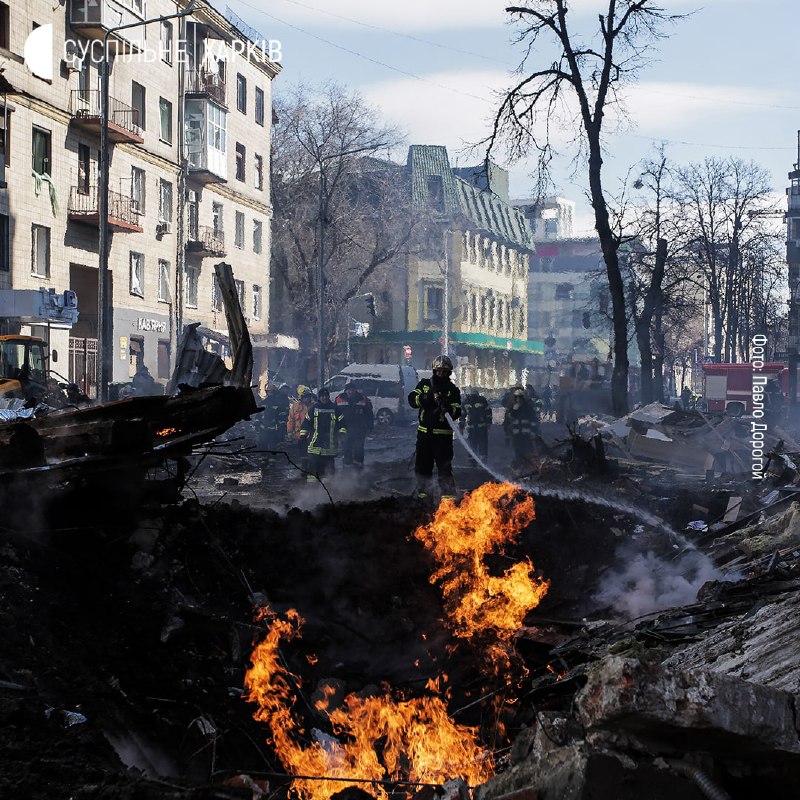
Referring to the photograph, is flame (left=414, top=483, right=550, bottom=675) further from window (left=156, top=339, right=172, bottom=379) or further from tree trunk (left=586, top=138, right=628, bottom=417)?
window (left=156, top=339, right=172, bottom=379)

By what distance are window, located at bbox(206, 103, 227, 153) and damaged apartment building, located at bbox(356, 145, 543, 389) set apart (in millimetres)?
19474

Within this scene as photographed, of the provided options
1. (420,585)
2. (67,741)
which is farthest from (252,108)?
(67,741)

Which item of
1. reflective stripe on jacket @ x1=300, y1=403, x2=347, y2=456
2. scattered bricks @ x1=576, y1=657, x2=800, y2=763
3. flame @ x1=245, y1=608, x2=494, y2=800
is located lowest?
flame @ x1=245, y1=608, x2=494, y2=800

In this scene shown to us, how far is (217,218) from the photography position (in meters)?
44.4

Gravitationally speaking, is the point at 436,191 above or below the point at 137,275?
above

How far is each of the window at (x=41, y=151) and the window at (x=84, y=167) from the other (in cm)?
178

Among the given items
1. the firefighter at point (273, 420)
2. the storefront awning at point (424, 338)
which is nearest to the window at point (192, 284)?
the firefighter at point (273, 420)

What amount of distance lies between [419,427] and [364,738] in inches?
270

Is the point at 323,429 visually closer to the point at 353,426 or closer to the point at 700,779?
the point at 353,426

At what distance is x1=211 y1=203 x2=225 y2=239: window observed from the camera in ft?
143

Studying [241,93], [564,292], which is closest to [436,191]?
[241,93]

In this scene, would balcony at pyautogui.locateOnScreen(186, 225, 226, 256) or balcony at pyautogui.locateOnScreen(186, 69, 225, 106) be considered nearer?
balcony at pyautogui.locateOnScreen(186, 69, 225, 106)

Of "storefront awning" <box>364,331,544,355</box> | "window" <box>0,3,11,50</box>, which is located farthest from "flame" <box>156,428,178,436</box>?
"storefront awning" <box>364,331,544,355</box>

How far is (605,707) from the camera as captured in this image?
3645 mm
